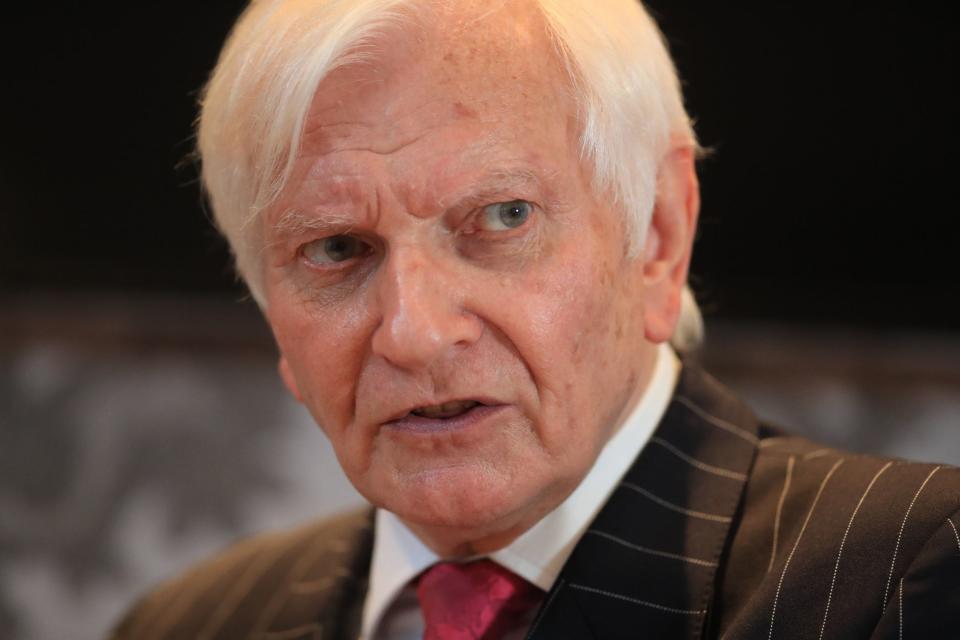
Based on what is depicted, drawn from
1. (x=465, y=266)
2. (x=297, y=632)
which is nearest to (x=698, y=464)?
(x=465, y=266)

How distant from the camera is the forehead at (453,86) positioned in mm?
1497

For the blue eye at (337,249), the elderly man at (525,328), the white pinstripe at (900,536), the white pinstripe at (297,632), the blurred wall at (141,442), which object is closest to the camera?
the white pinstripe at (900,536)

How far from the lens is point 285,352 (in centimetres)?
171

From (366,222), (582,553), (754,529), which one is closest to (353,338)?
(366,222)

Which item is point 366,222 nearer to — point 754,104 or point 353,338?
point 353,338

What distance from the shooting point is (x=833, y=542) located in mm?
1483

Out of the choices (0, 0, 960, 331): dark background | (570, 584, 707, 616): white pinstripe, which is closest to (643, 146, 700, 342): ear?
(570, 584, 707, 616): white pinstripe

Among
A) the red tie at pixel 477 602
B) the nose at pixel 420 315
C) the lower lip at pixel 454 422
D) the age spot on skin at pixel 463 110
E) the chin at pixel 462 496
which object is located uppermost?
the age spot on skin at pixel 463 110

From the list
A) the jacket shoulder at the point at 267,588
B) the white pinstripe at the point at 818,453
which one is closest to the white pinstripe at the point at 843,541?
the white pinstripe at the point at 818,453

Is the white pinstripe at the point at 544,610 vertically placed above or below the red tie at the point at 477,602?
above

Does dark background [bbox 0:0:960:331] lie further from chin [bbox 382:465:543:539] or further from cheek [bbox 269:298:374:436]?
chin [bbox 382:465:543:539]

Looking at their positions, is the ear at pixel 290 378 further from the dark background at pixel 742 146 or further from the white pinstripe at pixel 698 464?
the dark background at pixel 742 146

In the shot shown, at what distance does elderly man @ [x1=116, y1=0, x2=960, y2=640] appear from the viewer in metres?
1.49

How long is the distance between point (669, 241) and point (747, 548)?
42 cm
